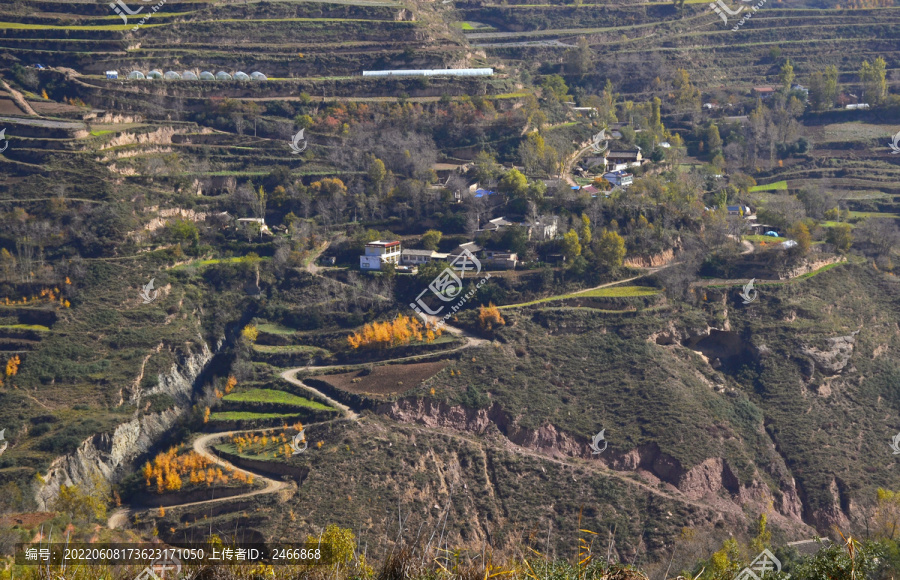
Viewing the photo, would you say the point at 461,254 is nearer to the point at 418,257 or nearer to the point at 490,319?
the point at 418,257

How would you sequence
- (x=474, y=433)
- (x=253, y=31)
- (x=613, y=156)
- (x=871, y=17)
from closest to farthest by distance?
(x=474, y=433) → (x=613, y=156) → (x=253, y=31) → (x=871, y=17)

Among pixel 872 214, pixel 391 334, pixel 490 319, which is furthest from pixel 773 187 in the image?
pixel 391 334

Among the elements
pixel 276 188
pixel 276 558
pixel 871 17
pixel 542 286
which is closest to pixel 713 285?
pixel 542 286

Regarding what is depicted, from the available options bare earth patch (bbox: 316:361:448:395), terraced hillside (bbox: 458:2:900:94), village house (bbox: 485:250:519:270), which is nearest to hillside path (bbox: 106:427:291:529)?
bare earth patch (bbox: 316:361:448:395)

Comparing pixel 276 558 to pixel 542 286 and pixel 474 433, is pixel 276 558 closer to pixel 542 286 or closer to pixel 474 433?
pixel 474 433

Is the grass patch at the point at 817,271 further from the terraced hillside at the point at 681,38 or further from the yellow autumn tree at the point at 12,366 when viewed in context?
the yellow autumn tree at the point at 12,366

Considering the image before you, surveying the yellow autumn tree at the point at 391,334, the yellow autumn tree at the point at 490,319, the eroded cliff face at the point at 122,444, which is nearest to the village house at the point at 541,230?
the yellow autumn tree at the point at 490,319
